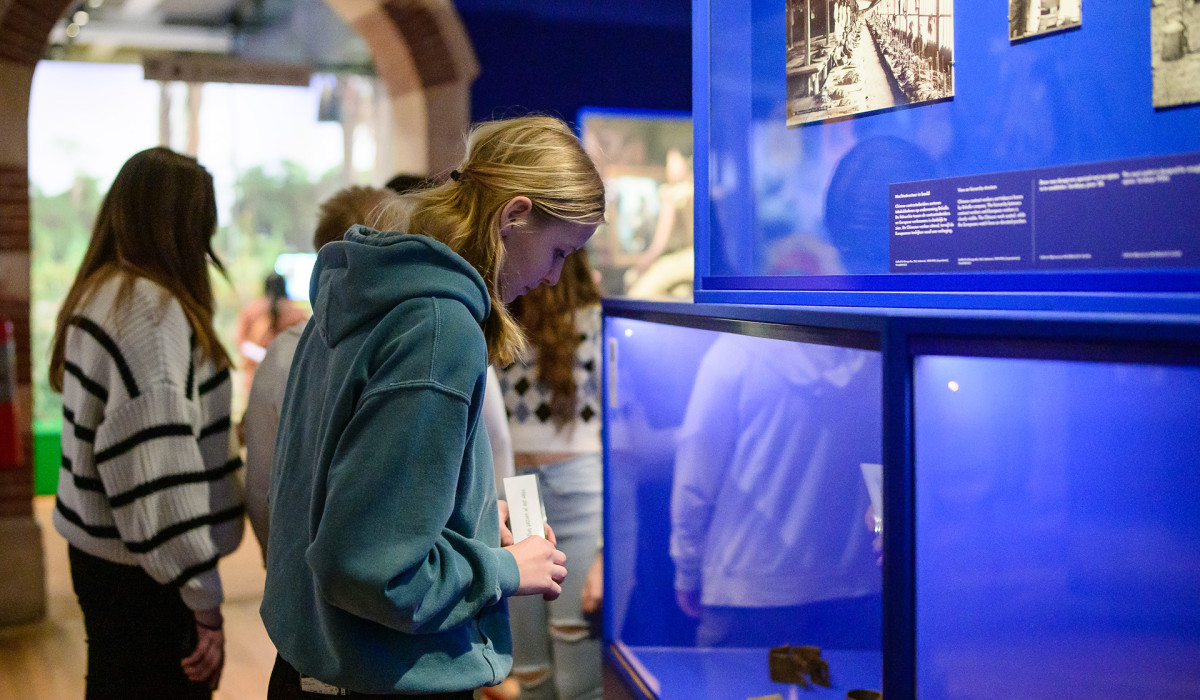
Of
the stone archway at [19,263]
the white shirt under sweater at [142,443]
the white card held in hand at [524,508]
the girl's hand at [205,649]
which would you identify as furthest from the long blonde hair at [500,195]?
the stone archway at [19,263]

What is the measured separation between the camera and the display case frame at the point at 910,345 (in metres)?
0.84

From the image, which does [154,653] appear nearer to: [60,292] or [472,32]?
[472,32]

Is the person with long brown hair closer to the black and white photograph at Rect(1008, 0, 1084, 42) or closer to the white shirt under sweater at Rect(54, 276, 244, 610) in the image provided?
the white shirt under sweater at Rect(54, 276, 244, 610)

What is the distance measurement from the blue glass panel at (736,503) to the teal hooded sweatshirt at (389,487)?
0.54 meters

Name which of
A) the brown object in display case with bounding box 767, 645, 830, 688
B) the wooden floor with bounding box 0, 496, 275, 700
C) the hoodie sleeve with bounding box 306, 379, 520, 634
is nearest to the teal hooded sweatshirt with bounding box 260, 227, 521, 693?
the hoodie sleeve with bounding box 306, 379, 520, 634

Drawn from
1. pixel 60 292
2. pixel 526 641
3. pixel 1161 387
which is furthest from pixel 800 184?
pixel 60 292

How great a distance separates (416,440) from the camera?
1.08 meters

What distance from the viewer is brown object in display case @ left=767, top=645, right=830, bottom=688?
180 centimetres

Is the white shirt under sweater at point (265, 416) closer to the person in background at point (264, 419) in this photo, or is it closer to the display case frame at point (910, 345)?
the person in background at point (264, 419)

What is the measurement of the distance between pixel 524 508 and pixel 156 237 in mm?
1138

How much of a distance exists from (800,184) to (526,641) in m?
1.80

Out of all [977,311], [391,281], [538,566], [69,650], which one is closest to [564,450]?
[538,566]

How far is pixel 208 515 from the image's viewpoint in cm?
211

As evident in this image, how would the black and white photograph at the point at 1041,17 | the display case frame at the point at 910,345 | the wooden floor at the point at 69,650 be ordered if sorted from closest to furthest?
the display case frame at the point at 910,345
the black and white photograph at the point at 1041,17
the wooden floor at the point at 69,650
